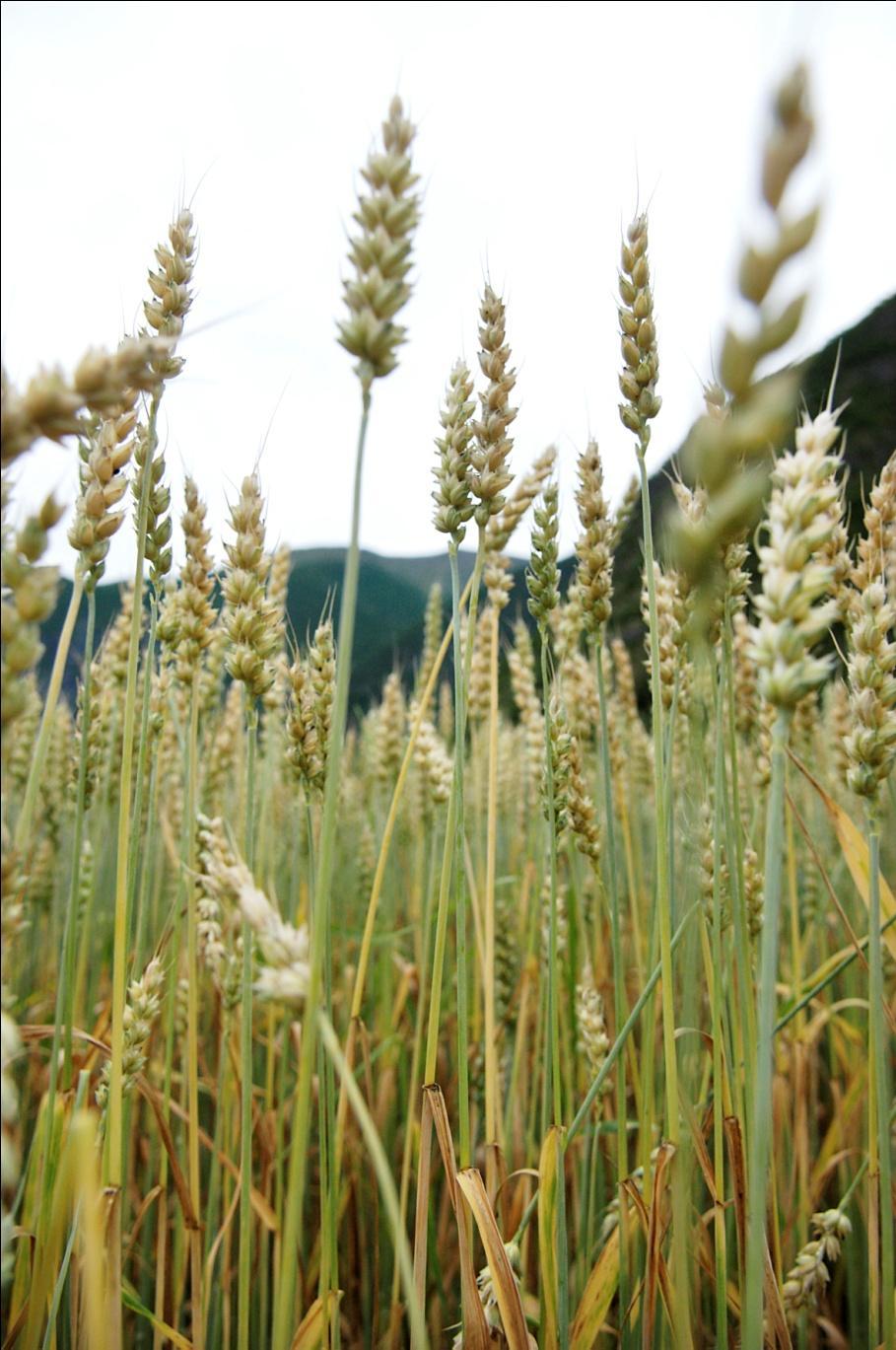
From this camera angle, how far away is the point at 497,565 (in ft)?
7.43

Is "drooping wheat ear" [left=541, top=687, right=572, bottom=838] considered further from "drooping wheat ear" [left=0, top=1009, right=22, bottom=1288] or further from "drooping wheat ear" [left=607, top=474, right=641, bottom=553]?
"drooping wheat ear" [left=0, top=1009, right=22, bottom=1288]

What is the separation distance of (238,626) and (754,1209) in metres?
0.90

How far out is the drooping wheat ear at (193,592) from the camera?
4.65 ft

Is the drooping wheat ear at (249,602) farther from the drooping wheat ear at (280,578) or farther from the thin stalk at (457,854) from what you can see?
the drooping wheat ear at (280,578)

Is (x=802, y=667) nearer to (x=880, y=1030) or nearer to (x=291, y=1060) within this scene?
(x=880, y=1030)

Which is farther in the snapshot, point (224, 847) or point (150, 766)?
point (150, 766)

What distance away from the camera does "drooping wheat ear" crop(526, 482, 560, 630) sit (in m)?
1.54

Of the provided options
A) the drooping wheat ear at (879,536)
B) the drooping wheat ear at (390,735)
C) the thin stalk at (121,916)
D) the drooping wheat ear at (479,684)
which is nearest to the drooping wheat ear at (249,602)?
the thin stalk at (121,916)

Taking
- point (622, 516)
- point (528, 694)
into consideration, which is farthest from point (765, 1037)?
point (528, 694)

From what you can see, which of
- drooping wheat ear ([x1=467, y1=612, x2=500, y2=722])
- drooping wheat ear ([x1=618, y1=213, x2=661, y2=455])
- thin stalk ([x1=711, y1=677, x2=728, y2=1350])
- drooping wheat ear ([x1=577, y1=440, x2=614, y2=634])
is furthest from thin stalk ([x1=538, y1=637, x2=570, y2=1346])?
drooping wheat ear ([x1=467, y1=612, x2=500, y2=722])

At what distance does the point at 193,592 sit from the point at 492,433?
1.85ft

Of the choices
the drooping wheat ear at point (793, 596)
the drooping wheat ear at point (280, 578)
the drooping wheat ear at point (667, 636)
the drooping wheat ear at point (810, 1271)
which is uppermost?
the drooping wheat ear at point (280, 578)

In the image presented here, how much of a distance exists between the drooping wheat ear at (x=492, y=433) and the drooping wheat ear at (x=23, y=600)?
724 millimetres

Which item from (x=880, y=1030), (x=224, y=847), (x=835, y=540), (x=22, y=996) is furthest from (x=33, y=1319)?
(x=22, y=996)
